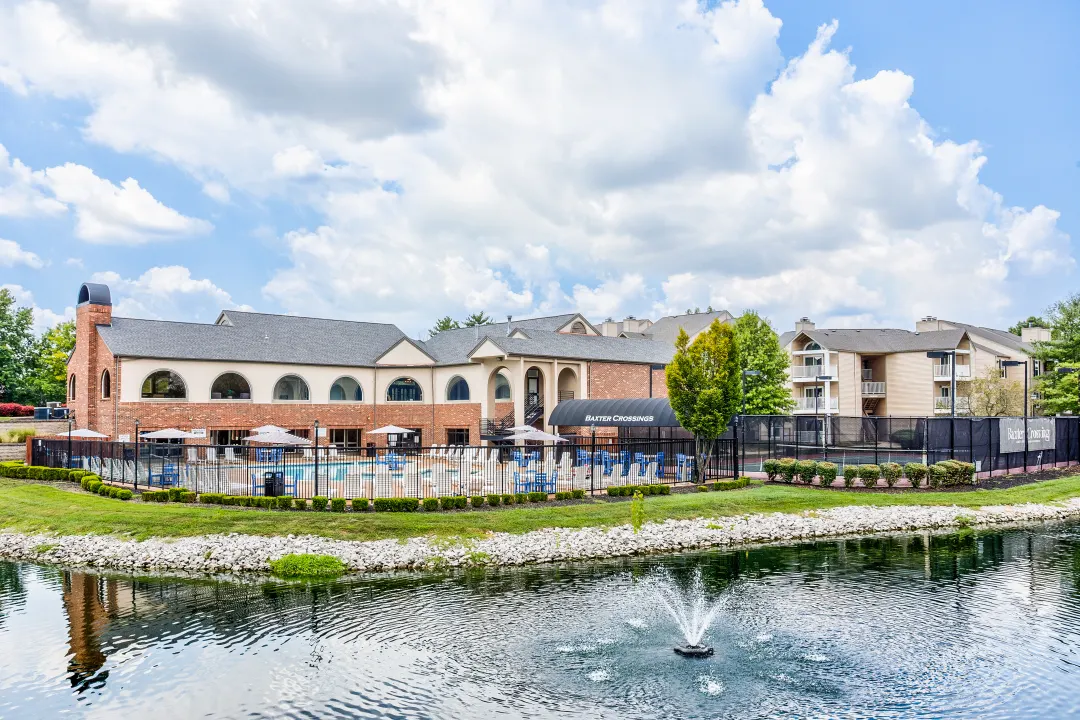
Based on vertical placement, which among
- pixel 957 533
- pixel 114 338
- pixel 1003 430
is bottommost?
pixel 957 533

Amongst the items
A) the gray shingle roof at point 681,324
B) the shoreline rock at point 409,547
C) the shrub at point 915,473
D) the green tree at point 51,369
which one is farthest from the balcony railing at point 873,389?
the green tree at point 51,369

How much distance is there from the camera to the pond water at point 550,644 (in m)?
10.6

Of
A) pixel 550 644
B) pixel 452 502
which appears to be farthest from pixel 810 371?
pixel 550 644

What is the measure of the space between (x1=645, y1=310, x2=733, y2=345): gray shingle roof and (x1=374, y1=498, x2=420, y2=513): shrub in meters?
47.3

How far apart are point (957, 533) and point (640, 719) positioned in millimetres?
17935

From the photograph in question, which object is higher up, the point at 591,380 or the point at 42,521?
the point at 591,380

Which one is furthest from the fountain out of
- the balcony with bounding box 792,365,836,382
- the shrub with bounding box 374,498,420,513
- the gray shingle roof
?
the gray shingle roof

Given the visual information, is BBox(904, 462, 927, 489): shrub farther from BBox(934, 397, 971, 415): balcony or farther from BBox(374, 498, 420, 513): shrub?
BBox(934, 397, 971, 415): balcony

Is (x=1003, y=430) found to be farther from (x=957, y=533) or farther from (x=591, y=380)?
(x=591, y=380)

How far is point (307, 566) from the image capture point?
18.2 meters

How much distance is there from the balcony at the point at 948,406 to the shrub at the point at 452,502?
47.4 m

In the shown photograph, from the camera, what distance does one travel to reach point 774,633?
13.4 metres

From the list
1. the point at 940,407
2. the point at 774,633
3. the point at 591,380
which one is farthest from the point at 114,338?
the point at 940,407

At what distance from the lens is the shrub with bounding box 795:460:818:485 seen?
91.8ft
